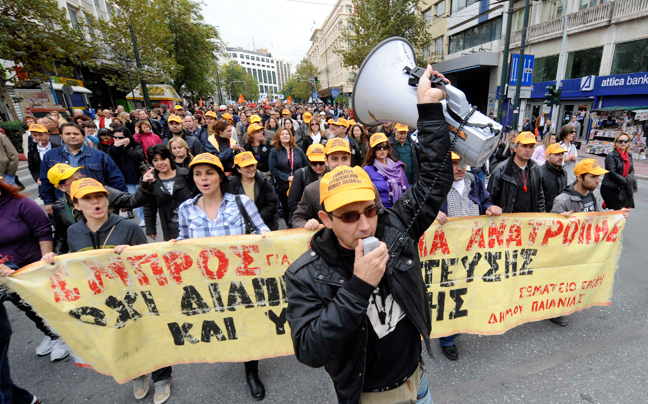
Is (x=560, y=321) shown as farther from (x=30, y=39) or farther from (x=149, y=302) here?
(x=30, y=39)

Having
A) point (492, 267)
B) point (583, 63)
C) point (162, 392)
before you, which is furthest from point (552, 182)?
point (583, 63)

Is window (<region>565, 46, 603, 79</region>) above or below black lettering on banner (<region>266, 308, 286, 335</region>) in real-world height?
above

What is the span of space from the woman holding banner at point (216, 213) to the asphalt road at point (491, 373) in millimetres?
299

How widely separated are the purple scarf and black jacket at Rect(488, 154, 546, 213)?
1083 mm

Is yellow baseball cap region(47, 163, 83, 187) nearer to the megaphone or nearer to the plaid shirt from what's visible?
the plaid shirt

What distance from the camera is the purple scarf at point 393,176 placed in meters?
3.58

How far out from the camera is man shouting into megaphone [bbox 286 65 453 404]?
112 cm

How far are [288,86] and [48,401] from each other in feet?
331

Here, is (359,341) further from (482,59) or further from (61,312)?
(482,59)

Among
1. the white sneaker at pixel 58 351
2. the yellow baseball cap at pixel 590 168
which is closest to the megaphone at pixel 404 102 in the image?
the yellow baseball cap at pixel 590 168

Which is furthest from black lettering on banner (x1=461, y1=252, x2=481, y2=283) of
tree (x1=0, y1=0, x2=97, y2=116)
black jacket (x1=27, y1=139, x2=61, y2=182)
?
tree (x1=0, y1=0, x2=97, y2=116)

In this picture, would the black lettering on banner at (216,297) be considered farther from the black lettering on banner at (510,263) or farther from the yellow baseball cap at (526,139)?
the yellow baseball cap at (526,139)

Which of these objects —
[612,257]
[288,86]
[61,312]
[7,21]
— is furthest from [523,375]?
[288,86]

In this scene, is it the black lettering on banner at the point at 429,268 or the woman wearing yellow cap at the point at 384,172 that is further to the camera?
the woman wearing yellow cap at the point at 384,172
